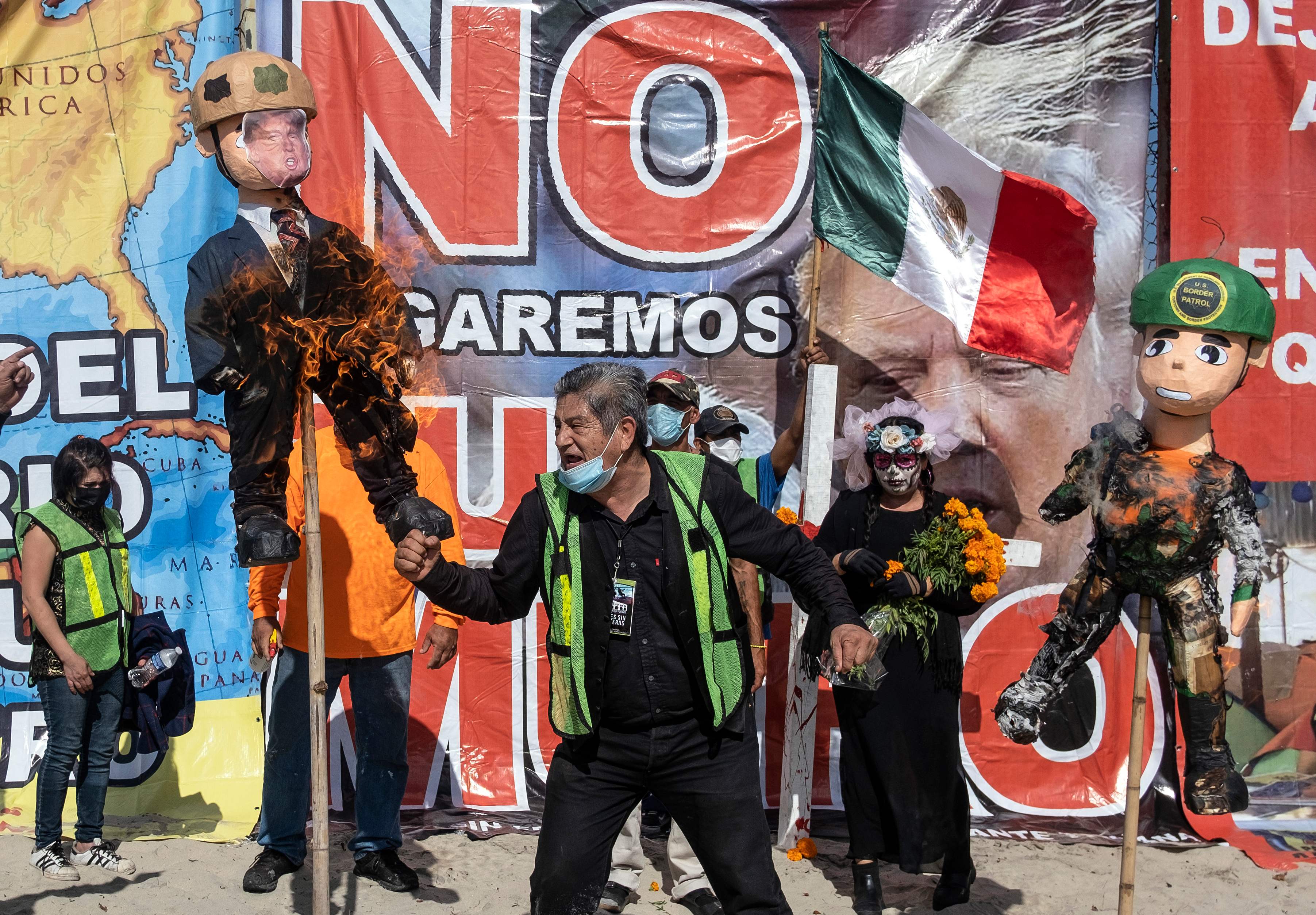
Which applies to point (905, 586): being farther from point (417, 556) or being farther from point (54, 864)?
point (54, 864)

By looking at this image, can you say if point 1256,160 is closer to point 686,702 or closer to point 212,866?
point 686,702

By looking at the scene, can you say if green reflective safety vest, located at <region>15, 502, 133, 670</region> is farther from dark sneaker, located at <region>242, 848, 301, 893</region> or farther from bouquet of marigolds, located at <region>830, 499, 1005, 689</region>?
bouquet of marigolds, located at <region>830, 499, 1005, 689</region>

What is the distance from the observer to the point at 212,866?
204 inches

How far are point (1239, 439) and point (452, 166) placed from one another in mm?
4047

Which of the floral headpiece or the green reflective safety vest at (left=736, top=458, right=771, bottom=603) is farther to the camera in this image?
the green reflective safety vest at (left=736, top=458, right=771, bottom=603)

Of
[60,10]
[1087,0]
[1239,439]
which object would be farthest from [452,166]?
[1239,439]

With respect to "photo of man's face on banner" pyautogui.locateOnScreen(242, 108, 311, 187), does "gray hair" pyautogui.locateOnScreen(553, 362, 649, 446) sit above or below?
below

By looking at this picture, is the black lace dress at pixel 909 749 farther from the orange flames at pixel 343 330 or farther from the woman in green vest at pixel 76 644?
the woman in green vest at pixel 76 644

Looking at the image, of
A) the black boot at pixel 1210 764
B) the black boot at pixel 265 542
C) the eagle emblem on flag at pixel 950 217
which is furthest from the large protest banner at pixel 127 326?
the black boot at pixel 1210 764

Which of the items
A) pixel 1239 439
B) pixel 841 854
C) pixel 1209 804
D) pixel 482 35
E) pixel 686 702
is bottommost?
pixel 841 854

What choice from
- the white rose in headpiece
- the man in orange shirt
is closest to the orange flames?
the man in orange shirt

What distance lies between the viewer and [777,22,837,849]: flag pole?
556 cm

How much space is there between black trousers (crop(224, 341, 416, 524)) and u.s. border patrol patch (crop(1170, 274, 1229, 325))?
8.28 ft

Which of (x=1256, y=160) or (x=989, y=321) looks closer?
(x=989, y=321)
